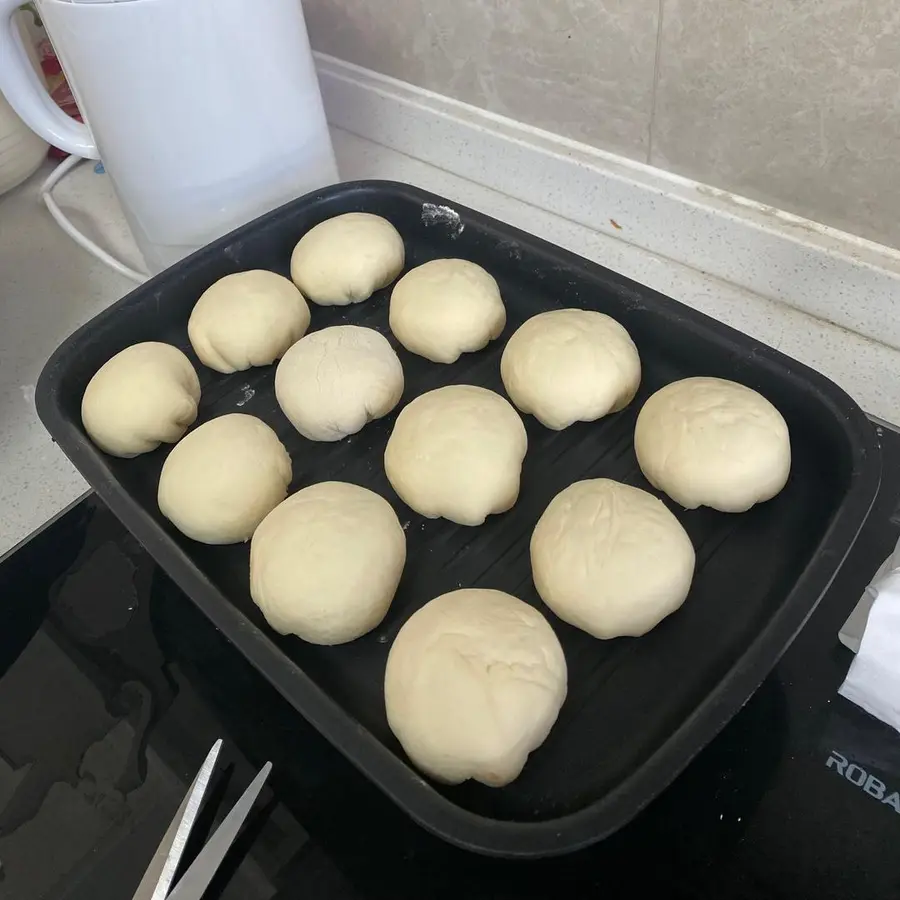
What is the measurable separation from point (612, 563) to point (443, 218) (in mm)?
437

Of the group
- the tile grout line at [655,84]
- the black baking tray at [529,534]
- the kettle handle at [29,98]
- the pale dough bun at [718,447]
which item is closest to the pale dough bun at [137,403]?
the black baking tray at [529,534]

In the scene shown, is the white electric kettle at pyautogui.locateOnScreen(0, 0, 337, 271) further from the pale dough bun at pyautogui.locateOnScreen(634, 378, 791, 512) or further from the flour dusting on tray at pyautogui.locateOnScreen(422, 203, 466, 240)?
the pale dough bun at pyautogui.locateOnScreen(634, 378, 791, 512)

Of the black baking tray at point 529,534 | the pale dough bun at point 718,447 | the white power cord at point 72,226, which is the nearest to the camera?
the black baking tray at point 529,534

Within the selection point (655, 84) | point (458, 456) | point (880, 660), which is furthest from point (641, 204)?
point (880, 660)

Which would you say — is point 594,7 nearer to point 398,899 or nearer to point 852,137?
point 852,137

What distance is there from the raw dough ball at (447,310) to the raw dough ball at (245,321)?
11cm

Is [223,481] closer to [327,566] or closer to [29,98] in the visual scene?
[327,566]

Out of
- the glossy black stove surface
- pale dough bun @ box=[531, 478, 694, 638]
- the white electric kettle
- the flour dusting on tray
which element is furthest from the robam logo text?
the white electric kettle

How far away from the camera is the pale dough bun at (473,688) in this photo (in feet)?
1.59

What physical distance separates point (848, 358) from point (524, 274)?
0.32 meters

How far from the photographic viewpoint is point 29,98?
0.80 metres

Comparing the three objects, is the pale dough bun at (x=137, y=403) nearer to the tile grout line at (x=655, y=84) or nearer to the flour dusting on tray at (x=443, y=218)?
the flour dusting on tray at (x=443, y=218)

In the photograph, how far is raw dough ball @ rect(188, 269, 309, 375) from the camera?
742 mm

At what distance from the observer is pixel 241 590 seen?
634 millimetres
